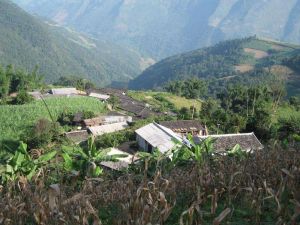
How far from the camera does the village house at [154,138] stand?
34912 millimetres

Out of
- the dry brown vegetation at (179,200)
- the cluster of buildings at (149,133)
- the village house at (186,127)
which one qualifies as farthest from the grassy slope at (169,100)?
the dry brown vegetation at (179,200)

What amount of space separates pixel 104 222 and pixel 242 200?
103 inches

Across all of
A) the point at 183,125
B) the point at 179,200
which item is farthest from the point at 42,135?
the point at 179,200

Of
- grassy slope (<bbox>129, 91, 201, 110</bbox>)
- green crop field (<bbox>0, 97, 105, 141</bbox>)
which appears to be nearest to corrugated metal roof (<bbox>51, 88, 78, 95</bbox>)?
grassy slope (<bbox>129, 91, 201, 110</bbox>)

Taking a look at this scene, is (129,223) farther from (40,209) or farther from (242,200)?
(242,200)

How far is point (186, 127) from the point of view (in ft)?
149

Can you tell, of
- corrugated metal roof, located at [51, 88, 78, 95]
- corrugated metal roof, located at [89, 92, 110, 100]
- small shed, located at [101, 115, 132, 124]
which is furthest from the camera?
corrugated metal roof, located at [51, 88, 78, 95]

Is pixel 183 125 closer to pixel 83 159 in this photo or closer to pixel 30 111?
pixel 30 111

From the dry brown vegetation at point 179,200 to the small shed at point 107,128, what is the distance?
39.7 meters

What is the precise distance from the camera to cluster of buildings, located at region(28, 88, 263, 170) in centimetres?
3288

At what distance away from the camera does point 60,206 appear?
276 inches

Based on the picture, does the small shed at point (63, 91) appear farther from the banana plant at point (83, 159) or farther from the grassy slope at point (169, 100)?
the banana plant at point (83, 159)

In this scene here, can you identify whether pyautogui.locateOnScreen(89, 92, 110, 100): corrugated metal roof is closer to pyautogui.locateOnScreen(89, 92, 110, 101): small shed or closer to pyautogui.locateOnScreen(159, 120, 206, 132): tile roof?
pyautogui.locateOnScreen(89, 92, 110, 101): small shed

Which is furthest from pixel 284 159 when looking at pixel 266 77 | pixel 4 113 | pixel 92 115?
pixel 266 77
